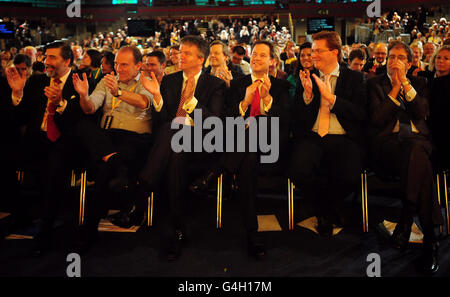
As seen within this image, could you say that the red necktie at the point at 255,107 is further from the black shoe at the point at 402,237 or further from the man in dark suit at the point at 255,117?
the black shoe at the point at 402,237

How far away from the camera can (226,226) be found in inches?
115

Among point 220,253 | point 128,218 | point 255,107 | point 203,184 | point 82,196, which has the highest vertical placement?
point 255,107

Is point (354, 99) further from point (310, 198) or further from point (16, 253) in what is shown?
point (16, 253)

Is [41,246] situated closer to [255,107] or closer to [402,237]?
[255,107]

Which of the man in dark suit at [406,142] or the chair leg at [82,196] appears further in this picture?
the chair leg at [82,196]

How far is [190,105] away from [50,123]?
3.33 ft

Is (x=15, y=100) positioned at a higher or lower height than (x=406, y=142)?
higher

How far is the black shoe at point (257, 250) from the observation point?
2391 millimetres

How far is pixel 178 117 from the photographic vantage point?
2.63 meters

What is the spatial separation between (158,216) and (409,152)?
1.92 m

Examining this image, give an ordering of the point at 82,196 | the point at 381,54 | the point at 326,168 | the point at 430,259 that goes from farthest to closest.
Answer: the point at 381,54 < the point at 82,196 < the point at 326,168 < the point at 430,259

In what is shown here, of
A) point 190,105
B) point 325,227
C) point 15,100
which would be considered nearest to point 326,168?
point 325,227

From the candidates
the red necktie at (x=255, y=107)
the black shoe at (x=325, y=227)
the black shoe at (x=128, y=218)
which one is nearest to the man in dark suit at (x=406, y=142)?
the black shoe at (x=325, y=227)

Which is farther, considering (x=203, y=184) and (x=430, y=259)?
(x=203, y=184)
